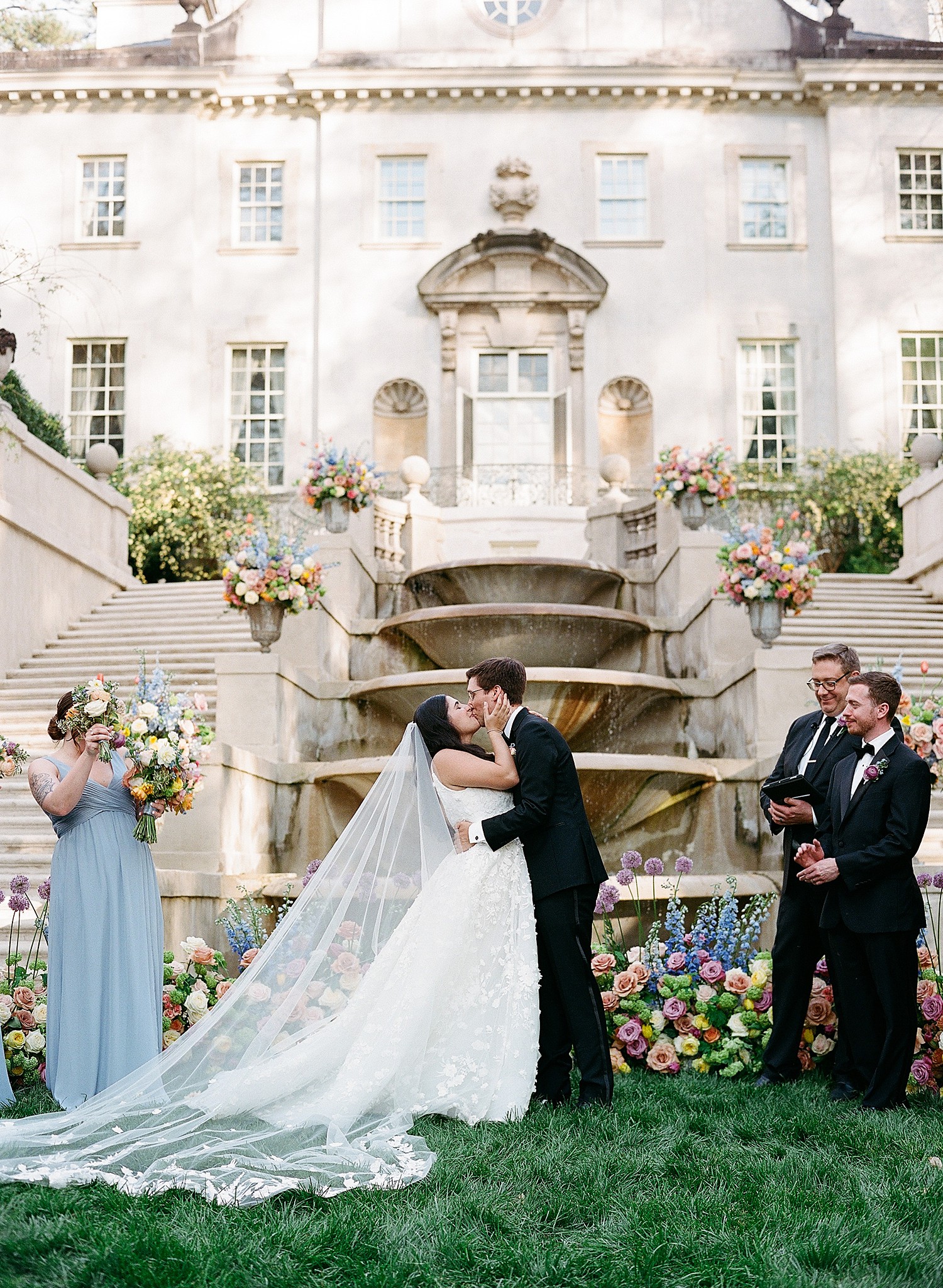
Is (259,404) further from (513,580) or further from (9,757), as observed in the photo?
(9,757)

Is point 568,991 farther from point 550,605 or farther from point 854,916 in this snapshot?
point 550,605

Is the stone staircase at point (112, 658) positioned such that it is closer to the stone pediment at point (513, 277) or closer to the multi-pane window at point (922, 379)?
the stone pediment at point (513, 277)

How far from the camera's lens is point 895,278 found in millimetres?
24734

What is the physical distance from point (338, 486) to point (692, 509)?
402 cm

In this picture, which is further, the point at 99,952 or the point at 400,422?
the point at 400,422

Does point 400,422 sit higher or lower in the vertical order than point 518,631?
higher

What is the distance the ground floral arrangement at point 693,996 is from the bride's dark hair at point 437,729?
1406mm

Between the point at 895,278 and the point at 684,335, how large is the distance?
401cm

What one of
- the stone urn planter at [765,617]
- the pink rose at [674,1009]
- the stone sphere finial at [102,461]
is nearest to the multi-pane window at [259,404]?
the stone sphere finial at [102,461]

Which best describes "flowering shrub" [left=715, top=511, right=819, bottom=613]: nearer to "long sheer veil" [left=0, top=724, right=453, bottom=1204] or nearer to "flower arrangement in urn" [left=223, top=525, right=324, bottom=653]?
→ "flower arrangement in urn" [left=223, top=525, right=324, bottom=653]

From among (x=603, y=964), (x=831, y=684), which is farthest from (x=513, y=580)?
(x=831, y=684)

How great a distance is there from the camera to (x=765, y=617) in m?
11.2

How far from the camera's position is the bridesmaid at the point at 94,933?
5.88 meters

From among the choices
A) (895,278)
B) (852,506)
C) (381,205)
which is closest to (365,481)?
(852,506)
